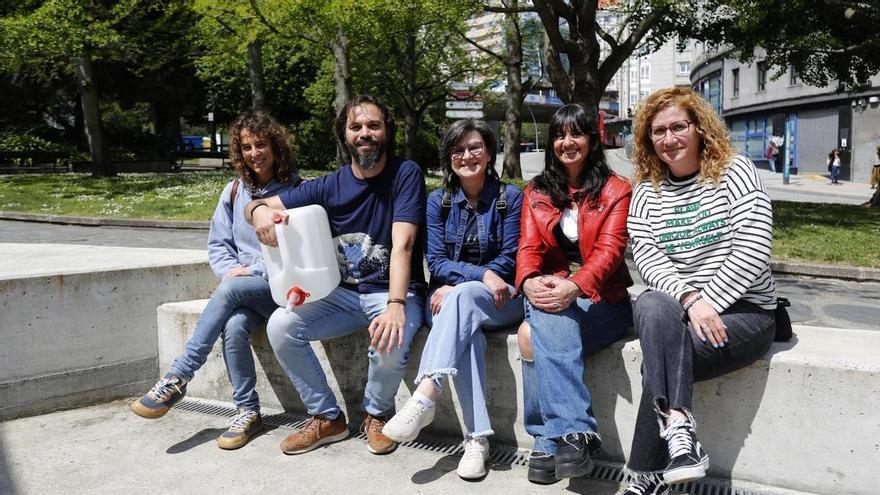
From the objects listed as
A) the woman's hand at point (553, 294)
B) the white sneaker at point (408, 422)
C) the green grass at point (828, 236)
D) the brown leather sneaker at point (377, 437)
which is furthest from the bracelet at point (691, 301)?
the green grass at point (828, 236)

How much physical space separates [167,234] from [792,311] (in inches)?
404

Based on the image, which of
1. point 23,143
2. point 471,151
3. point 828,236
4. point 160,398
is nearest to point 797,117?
point 828,236

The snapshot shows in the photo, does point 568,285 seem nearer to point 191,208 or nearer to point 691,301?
point 691,301

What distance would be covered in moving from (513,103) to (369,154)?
62.2 ft

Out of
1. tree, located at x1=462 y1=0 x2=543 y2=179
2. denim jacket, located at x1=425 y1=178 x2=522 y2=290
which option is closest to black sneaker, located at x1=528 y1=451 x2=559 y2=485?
denim jacket, located at x1=425 y1=178 x2=522 y2=290

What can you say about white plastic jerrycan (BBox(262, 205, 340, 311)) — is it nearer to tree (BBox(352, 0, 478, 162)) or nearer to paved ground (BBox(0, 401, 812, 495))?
paved ground (BBox(0, 401, 812, 495))

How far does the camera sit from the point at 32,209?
15.8 metres

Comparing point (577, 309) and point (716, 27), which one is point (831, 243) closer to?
point (716, 27)

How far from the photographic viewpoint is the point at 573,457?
10.00 ft

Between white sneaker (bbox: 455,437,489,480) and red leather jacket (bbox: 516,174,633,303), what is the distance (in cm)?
74

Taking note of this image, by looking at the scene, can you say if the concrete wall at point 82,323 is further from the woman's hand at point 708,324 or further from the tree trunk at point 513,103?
the tree trunk at point 513,103

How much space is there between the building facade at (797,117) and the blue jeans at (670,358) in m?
25.9

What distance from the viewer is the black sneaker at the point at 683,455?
2768 mm

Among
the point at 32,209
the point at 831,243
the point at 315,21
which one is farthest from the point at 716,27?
the point at 32,209
